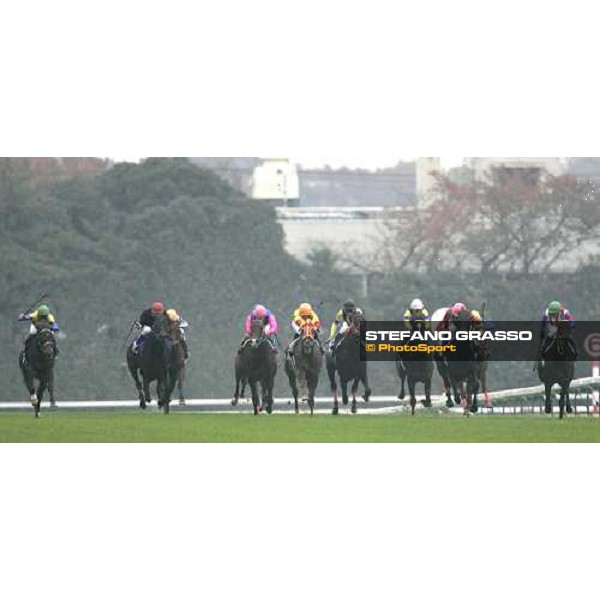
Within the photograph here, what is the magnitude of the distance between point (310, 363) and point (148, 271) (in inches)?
724

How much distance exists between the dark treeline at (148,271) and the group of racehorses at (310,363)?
15.1 meters

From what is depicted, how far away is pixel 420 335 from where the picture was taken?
95.4ft

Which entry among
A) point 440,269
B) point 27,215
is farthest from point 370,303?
point 27,215

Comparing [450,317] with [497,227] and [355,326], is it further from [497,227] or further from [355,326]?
[497,227]

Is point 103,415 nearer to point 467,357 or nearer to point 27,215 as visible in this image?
point 467,357

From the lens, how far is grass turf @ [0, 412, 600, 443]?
2561 cm

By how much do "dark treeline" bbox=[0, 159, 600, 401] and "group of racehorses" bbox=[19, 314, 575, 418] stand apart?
1507cm

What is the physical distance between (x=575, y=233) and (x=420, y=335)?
19.7 meters

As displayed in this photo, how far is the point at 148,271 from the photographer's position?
4669cm

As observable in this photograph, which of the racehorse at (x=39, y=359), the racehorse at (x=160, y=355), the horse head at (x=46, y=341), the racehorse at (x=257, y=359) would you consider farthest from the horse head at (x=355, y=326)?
the horse head at (x=46, y=341)

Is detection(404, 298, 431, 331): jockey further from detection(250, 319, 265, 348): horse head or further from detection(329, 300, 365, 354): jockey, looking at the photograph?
detection(250, 319, 265, 348): horse head

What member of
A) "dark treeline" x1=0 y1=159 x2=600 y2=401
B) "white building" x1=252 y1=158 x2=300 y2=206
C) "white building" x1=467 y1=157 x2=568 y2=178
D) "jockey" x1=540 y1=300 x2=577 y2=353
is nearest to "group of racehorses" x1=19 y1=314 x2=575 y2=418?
"jockey" x1=540 y1=300 x2=577 y2=353

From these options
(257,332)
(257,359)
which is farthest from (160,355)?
(257,332)

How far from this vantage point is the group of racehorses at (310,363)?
28.2m
